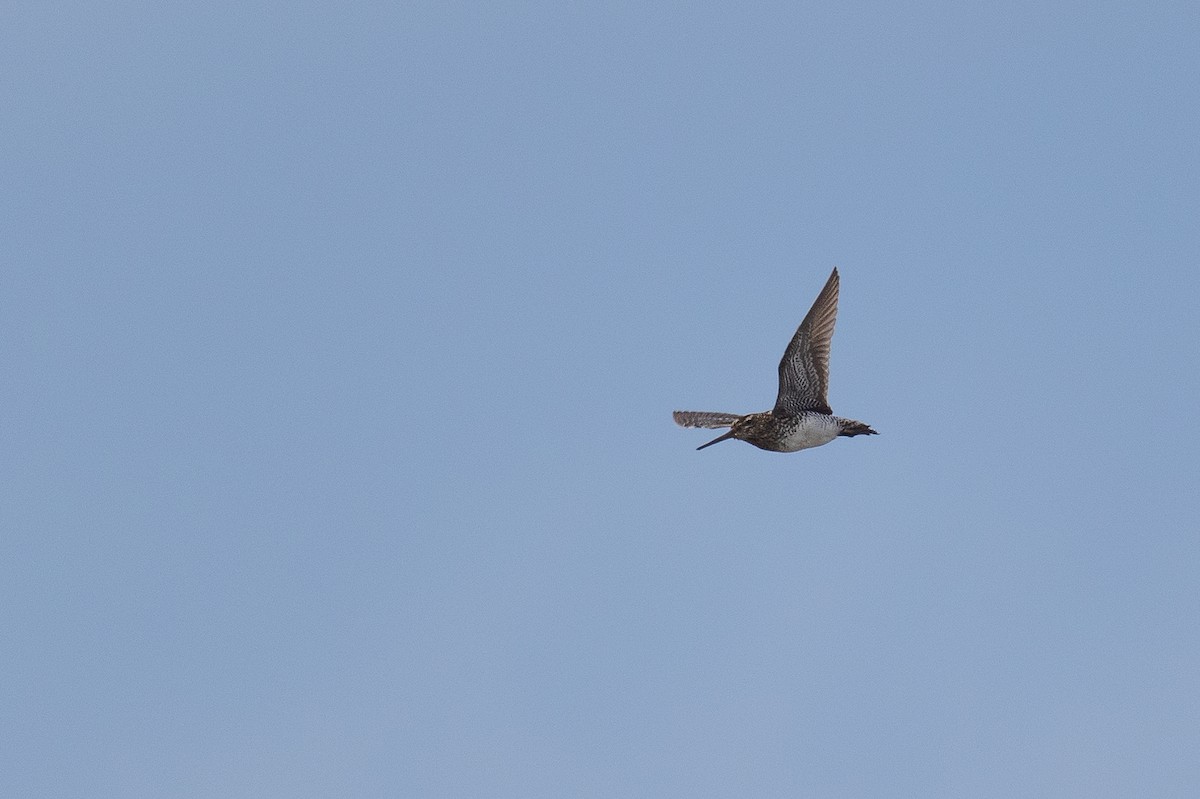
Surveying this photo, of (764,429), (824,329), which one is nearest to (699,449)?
(764,429)

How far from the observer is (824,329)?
27.1 m

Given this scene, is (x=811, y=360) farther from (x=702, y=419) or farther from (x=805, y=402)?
(x=702, y=419)

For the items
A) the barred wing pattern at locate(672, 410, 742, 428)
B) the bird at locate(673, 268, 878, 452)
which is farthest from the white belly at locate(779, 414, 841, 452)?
the barred wing pattern at locate(672, 410, 742, 428)

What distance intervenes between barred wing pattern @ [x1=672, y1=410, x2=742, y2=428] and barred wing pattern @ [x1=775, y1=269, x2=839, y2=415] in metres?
3.00

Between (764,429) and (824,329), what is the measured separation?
2865 millimetres

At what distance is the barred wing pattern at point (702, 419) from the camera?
104ft

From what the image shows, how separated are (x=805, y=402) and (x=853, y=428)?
1.38 metres

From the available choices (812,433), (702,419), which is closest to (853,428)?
(812,433)

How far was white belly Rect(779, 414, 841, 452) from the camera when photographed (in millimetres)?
28312

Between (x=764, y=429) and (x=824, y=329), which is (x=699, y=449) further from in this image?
(x=824, y=329)

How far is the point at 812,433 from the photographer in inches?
1120

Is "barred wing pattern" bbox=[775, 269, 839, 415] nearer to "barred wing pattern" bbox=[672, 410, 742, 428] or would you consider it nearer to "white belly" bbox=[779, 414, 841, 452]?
"white belly" bbox=[779, 414, 841, 452]

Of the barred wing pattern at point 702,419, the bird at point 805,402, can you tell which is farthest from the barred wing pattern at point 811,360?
the barred wing pattern at point 702,419

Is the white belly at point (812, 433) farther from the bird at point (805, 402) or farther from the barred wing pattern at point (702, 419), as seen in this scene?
the barred wing pattern at point (702, 419)
